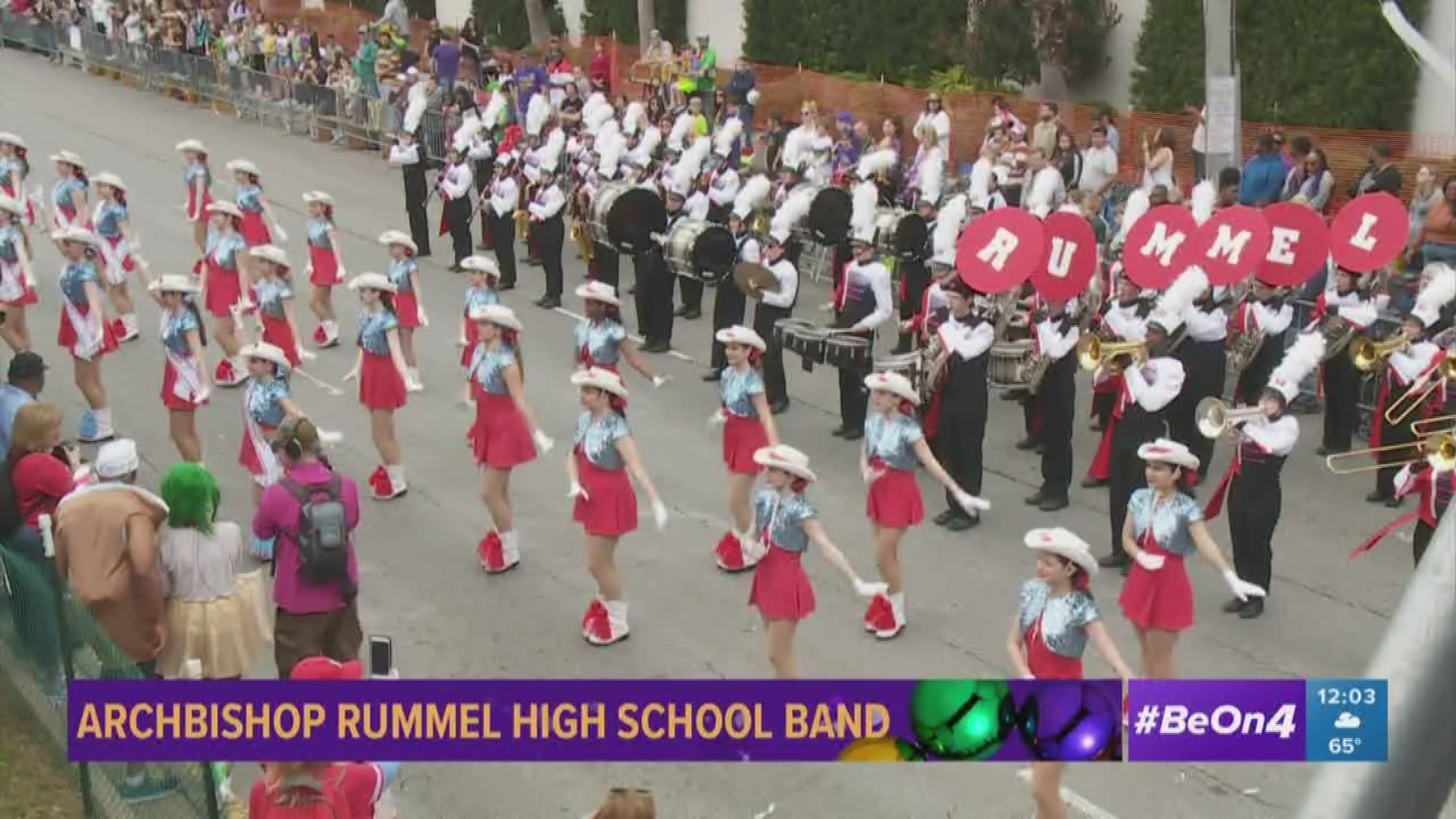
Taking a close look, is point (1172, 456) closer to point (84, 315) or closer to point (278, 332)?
point (278, 332)

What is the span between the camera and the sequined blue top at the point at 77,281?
12.5 m

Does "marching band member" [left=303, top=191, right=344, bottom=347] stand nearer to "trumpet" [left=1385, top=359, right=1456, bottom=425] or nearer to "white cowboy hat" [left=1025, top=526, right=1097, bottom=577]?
"trumpet" [left=1385, top=359, right=1456, bottom=425]

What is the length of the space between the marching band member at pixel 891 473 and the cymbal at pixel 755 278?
3905 mm

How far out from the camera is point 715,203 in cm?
1598

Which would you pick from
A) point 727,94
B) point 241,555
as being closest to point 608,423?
point 241,555

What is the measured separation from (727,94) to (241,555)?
729 inches

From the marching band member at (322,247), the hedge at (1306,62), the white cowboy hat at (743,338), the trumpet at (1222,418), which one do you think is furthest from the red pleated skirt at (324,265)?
the hedge at (1306,62)

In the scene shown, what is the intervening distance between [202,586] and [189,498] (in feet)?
1.30

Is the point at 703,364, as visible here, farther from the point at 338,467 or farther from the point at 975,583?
the point at 975,583

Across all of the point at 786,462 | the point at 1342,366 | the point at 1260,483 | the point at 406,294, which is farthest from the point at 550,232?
the point at 786,462

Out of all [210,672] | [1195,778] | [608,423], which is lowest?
[1195,778]

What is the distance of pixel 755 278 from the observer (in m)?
13.2

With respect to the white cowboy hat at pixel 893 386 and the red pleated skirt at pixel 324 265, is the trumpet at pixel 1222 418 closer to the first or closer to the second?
the white cowboy hat at pixel 893 386

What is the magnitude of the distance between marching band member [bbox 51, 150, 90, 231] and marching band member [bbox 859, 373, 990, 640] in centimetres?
1002
